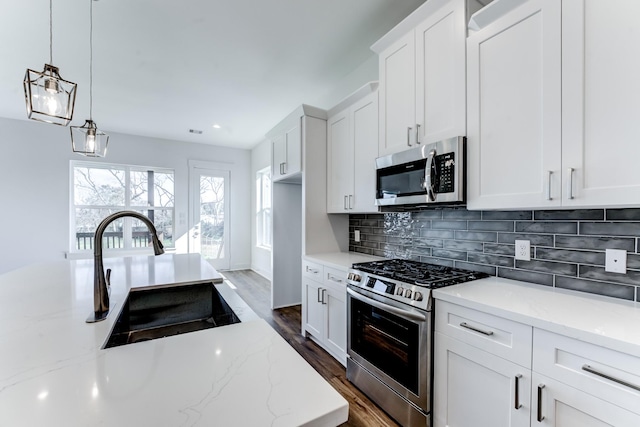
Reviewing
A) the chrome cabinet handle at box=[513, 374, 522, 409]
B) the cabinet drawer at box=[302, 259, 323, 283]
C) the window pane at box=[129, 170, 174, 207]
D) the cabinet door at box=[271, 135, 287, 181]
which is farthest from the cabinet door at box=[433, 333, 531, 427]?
the window pane at box=[129, 170, 174, 207]

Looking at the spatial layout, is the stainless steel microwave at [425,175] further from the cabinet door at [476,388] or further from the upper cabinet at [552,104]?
the cabinet door at [476,388]

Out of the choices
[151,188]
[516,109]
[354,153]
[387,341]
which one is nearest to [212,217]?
[151,188]

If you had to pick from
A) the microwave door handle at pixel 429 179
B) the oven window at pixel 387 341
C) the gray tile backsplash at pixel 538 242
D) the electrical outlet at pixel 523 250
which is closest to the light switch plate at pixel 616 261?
the gray tile backsplash at pixel 538 242

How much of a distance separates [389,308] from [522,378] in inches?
27.6

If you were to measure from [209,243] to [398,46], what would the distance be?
5.30 m

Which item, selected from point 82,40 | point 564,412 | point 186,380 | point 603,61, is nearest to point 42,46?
point 82,40

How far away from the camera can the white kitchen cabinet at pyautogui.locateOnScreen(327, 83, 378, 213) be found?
2.45 metres

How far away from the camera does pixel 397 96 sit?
83.7 inches

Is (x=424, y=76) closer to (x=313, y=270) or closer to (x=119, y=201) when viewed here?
(x=313, y=270)

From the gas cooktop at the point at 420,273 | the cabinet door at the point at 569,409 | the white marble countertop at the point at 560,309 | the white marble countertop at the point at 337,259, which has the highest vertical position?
the gas cooktop at the point at 420,273

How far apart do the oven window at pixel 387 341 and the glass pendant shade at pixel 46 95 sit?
2.15 metres

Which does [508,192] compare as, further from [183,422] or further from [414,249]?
[183,422]

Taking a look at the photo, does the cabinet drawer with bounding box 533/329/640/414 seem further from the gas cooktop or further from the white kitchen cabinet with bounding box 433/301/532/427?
the gas cooktop

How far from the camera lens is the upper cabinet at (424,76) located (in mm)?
1712
